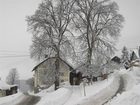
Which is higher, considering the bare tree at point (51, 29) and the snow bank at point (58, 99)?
the bare tree at point (51, 29)

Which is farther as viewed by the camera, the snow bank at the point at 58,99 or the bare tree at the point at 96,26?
the bare tree at the point at 96,26

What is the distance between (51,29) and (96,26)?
24.2ft

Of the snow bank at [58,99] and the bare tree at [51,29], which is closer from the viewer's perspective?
the snow bank at [58,99]

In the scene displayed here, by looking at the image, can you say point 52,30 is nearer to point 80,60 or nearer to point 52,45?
point 52,45

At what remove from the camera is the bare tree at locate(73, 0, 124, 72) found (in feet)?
117

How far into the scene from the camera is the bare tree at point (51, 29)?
33.2m

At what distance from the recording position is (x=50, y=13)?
34.3 m

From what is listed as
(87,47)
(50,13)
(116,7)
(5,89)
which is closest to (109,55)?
(87,47)

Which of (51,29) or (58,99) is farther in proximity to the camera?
(51,29)

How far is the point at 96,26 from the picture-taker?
36.7m

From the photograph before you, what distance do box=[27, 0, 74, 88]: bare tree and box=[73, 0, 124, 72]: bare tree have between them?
2.29m

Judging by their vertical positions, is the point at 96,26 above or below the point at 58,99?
above

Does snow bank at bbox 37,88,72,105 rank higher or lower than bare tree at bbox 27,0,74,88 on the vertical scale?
lower

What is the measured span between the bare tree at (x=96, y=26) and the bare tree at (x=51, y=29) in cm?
229
